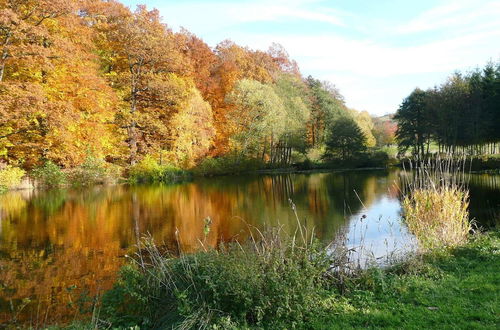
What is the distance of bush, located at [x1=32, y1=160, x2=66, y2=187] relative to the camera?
2425 cm

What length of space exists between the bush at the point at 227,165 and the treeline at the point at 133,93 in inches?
30.2

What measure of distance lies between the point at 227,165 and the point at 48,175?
1702cm

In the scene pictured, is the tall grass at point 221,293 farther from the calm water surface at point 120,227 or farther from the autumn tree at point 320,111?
the autumn tree at point 320,111

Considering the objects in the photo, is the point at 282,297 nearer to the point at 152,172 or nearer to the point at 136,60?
the point at 152,172

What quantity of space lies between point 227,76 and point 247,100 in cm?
568

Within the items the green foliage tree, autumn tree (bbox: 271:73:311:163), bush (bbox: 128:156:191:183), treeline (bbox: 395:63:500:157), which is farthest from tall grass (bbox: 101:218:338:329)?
the green foliage tree

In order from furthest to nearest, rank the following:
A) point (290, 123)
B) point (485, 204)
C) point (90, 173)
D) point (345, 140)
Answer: point (345, 140), point (290, 123), point (90, 173), point (485, 204)

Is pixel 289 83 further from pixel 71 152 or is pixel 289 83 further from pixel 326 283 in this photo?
pixel 326 283

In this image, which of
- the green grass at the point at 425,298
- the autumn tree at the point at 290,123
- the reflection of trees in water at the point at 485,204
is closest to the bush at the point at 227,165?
the autumn tree at the point at 290,123

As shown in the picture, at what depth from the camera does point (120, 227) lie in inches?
489

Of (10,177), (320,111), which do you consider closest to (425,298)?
(10,177)

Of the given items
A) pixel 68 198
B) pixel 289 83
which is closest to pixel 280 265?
pixel 68 198

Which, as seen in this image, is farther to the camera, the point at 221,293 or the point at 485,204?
the point at 485,204

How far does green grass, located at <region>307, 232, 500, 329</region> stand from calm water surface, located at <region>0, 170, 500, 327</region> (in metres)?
0.75
